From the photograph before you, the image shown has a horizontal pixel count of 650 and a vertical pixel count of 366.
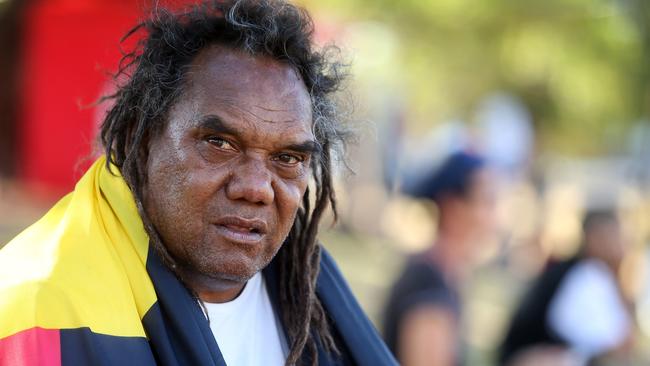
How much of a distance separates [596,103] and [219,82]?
755 inches

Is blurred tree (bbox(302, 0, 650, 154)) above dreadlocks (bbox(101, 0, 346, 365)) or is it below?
above

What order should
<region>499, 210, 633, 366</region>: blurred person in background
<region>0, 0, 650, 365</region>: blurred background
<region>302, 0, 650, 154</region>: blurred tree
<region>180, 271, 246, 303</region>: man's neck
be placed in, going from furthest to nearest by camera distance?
<region>302, 0, 650, 154</region>: blurred tree
<region>0, 0, 650, 365</region>: blurred background
<region>499, 210, 633, 366</region>: blurred person in background
<region>180, 271, 246, 303</region>: man's neck

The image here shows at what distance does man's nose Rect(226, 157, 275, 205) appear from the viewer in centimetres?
254

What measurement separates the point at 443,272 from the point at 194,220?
8.10ft

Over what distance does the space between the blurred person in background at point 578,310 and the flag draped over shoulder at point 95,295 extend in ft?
11.5

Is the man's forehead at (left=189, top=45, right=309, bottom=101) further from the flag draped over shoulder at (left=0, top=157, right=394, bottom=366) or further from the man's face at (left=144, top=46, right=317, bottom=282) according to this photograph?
the flag draped over shoulder at (left=0, top=157, right=394, bottom=366)

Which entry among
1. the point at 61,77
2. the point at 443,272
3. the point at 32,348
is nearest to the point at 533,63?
the point at 61,77

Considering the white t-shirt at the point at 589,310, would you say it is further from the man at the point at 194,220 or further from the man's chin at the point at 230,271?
the man's chin at the point at 230,271

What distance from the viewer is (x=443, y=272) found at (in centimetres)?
483

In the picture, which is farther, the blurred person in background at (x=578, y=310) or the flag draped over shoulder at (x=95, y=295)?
the blurred person in background at (x=578, y=310)

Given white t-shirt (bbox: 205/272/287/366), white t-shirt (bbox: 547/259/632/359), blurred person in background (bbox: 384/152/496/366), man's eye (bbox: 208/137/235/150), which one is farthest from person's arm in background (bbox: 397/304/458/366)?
man's eye (bbox: 208/137/235/150)

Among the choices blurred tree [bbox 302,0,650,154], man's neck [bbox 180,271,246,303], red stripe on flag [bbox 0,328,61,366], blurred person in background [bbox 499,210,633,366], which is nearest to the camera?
red stripe on flag [bbox 0,328,61,366]

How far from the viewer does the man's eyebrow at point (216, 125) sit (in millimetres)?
2557

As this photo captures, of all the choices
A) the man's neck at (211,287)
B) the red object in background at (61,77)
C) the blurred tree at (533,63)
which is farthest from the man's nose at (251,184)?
the blurred tree at (533,63)
